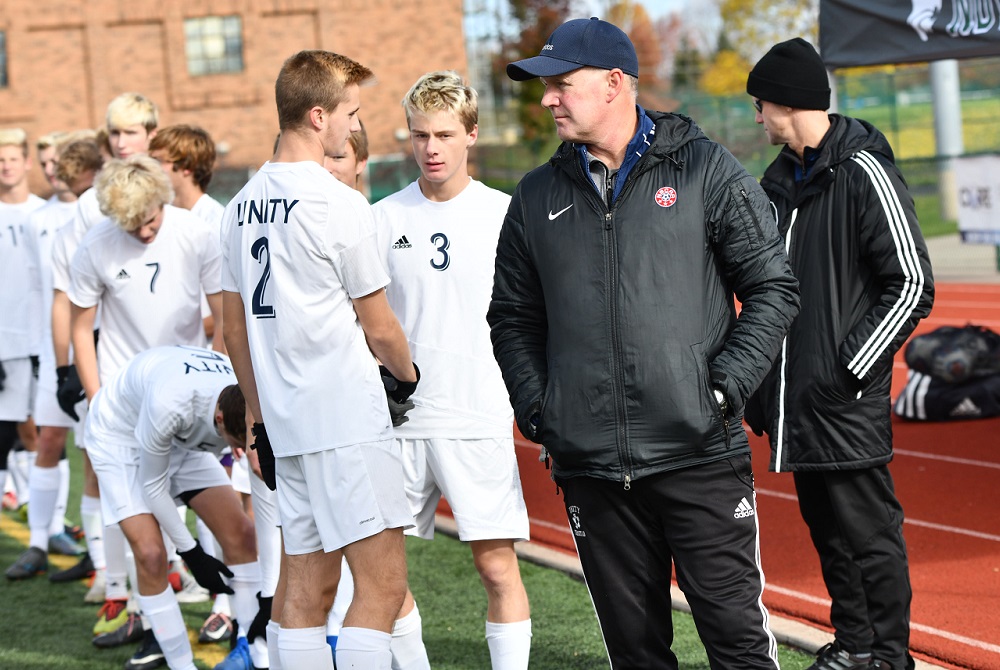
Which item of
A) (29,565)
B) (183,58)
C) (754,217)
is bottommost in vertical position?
(29,565)

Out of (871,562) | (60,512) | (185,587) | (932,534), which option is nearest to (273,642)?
(871,562)

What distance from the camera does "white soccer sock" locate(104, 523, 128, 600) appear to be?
5.84m

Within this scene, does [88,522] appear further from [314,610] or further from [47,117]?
[47,117]

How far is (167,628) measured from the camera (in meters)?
4.99

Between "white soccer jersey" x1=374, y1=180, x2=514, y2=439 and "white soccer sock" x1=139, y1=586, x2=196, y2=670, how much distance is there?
1.41 m

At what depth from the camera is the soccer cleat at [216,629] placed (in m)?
5.72

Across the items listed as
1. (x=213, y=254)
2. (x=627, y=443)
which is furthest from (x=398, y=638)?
(x=213, y=254)

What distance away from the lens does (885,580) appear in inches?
166

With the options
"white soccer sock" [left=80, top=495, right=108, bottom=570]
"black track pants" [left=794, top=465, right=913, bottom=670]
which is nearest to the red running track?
"black track pants" [left=794, top=465, right=913, bottom=670]

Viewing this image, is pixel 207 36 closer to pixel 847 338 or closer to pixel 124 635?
pixel 124 635

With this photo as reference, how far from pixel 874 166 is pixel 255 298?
2.12m

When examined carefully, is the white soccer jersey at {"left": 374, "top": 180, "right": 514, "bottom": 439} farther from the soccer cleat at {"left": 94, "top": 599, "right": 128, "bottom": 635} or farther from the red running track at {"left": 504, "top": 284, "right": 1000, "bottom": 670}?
the soccer cleat at {"left": 94, "top": 599, "right": 128, "bottom": 635}

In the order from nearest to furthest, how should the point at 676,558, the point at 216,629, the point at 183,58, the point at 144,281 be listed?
the point at 676,558, the point at 144,281, the point at 216,629, the point at 183,58

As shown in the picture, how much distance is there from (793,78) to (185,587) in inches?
164
